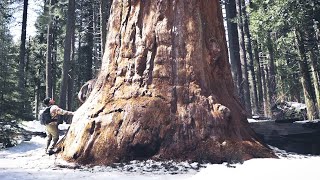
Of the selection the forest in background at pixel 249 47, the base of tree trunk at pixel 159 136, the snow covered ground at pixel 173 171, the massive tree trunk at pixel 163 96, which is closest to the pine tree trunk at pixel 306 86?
the forest in background at pixel 249 47

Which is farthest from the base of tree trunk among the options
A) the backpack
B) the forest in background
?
the backpack

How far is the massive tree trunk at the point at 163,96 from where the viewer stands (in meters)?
6.58

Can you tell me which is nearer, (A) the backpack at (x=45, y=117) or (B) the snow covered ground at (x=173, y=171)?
(B) the snow covered ground at (x=173, y=171)

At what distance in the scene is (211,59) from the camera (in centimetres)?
768

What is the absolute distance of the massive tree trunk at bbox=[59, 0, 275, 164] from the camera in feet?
21.6

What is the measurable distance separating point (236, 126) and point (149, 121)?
1900 mm

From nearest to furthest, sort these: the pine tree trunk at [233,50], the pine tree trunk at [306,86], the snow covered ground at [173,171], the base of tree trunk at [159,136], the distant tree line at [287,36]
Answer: the snow covered ground at [173,171] → the base of tree trunk at [159,136] → the distant tree line at [287,36] → the pine tree trunk at [306,86] → the pine tree trunk at [233,50]

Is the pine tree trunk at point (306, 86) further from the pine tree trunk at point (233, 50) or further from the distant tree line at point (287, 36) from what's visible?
the pine tree trunk at point (233, 50)

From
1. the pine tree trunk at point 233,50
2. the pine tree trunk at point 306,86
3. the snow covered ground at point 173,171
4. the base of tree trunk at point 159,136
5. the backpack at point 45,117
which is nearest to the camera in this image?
the snow covered ground at point 173,171

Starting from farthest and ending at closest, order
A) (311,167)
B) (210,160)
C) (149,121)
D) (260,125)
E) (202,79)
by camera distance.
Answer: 1. (260,125)
2. (202,79)
3. (149,121)
4. (210,160)
5. (311,167)

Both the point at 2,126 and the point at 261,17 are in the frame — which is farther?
the point at 261,17

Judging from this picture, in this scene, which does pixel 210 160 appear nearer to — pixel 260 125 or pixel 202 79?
pixel 202 79

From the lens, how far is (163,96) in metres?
7.03

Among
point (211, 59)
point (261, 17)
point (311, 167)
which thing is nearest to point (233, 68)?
point (261, 17)
